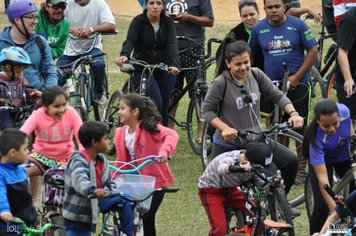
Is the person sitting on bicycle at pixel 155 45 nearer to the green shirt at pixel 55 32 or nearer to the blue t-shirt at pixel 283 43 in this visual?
the green shirt at pixel 55 32

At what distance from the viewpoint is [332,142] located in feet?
31.7

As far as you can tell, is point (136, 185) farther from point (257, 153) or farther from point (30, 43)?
point (30, 43)

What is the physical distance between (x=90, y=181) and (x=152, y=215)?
1.42 m

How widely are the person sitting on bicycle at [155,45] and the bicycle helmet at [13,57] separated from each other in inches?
84.4

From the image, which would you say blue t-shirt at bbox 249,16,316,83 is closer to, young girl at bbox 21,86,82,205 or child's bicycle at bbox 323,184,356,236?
young girl at bbox 21,86,82,205

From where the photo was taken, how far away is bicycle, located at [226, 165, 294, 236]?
29.0ft

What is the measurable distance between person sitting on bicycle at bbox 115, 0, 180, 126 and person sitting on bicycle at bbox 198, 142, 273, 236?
3.46 meters

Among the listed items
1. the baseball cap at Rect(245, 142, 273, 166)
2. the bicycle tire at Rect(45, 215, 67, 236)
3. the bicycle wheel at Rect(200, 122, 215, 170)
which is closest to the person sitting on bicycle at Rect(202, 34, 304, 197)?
the baseball cap at Rect(245, 142, 273, 166)

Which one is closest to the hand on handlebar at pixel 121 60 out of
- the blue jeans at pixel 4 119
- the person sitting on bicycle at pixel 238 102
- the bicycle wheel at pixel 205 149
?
the bicycle wheel at pixel 205 149

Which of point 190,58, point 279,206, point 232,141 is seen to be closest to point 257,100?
point 232,141

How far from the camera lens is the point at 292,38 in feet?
39.7

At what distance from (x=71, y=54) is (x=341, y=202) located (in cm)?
673

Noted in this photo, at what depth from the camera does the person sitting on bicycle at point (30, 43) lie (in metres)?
11.5

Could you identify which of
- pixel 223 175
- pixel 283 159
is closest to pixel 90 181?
pixel 223 175
